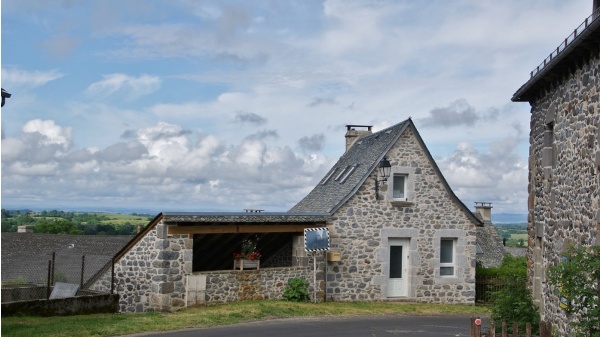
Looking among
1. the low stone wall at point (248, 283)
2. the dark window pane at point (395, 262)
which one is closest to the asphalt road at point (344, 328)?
the low stone wall at point (248, 283)

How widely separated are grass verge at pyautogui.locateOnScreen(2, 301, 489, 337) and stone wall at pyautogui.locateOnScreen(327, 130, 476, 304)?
74 cm

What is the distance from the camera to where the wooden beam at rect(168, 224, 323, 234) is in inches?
699

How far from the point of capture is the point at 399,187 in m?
21.8

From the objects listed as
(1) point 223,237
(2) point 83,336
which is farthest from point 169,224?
(2) point 83,336

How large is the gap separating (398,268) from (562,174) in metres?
9.45

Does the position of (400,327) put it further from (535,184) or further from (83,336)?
(83,336)

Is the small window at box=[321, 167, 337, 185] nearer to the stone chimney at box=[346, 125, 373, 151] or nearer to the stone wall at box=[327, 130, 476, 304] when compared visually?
the stone chimney at box=[346, 125, 373, 151]

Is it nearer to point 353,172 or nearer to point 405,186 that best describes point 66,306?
point 353,172

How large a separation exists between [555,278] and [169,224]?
1026 centimetres

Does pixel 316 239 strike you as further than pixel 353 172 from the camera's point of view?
No

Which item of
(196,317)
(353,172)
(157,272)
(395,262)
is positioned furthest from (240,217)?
(395,262)

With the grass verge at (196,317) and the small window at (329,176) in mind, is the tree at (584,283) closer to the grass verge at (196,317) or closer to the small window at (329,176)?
the grass verge at (196,317)

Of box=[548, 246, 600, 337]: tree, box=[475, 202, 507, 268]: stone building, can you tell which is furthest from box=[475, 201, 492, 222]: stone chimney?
box=[548, 246, 600, 337]: tree

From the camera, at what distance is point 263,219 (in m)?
19.0
